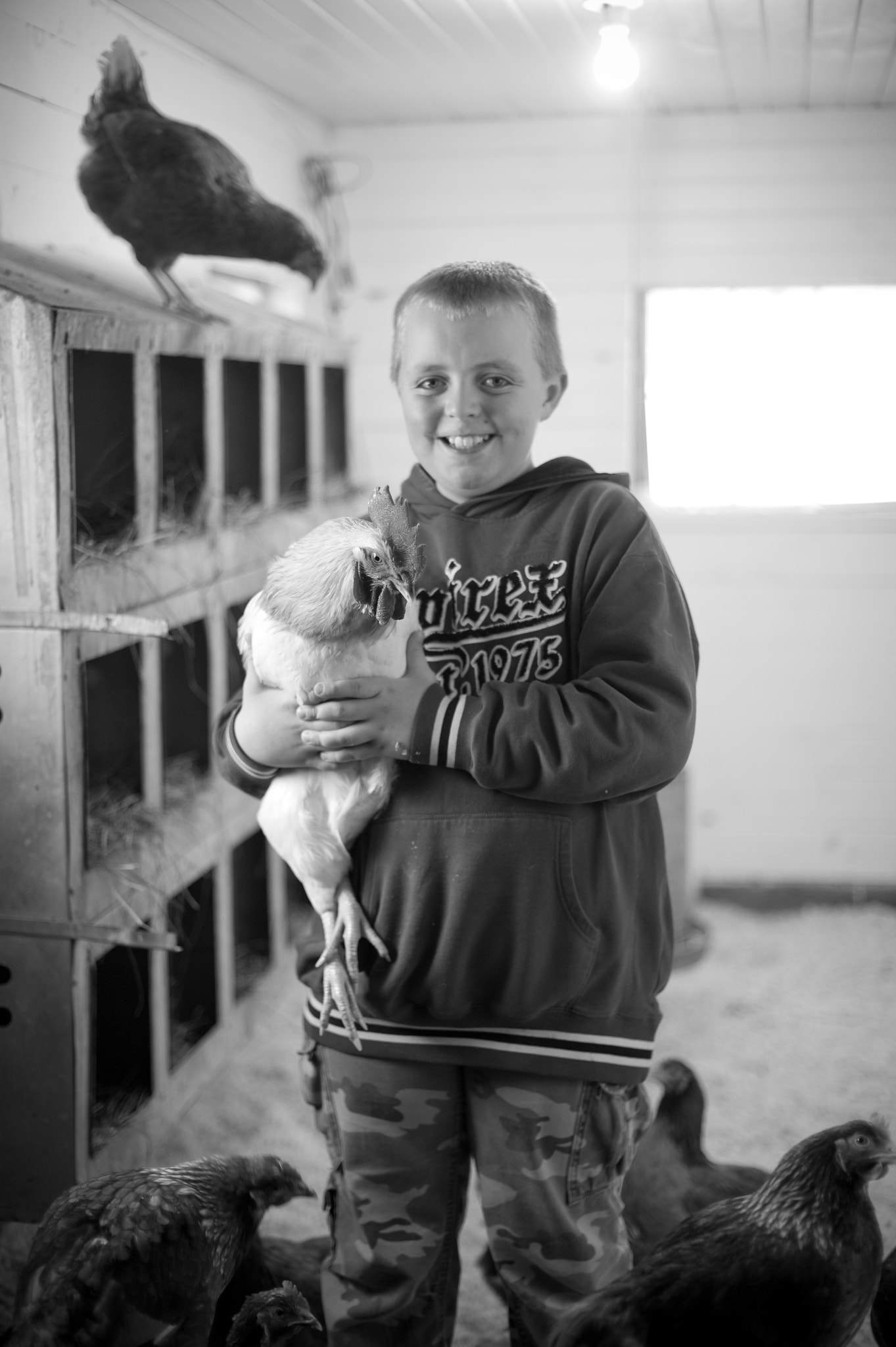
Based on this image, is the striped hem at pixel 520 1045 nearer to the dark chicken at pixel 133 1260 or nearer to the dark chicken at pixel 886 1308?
the dark chicken at pixel 133 1260

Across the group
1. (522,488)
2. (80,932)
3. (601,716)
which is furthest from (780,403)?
(80,932)

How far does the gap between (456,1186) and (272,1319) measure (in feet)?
0.70

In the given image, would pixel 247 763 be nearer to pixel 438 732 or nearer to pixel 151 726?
pixel 438 732

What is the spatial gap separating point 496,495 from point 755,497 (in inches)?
13.4

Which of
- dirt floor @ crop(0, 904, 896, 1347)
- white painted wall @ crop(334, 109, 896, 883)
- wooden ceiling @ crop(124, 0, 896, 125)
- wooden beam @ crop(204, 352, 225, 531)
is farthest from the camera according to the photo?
wooden beam @ crop(204, 352, 225, 531)

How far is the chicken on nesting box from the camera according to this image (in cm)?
99

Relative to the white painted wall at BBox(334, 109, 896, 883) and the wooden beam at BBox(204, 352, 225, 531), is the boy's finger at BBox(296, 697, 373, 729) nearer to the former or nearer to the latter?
the white painted wall at BBox(334, 109, 896, 883)

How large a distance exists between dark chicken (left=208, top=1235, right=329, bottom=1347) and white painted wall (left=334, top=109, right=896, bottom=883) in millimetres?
760

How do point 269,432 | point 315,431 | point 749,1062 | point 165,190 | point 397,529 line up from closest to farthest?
point 397,529 → point 165,190 → point 749,1062 → point 269,432 → point 315,431

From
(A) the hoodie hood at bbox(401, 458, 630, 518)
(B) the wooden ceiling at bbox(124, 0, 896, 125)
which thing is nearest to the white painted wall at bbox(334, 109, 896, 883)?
(B) the wooden ceiling at bbox(124, 0, 896, 125)

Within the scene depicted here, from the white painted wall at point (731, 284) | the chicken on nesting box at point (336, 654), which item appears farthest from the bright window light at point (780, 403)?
the chicken on nesting box at point (336, 654)

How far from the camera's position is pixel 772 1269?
3.65 ft

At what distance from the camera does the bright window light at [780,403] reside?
1.24 metres

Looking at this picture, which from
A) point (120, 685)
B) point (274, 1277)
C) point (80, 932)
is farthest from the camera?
point (120, 685)
